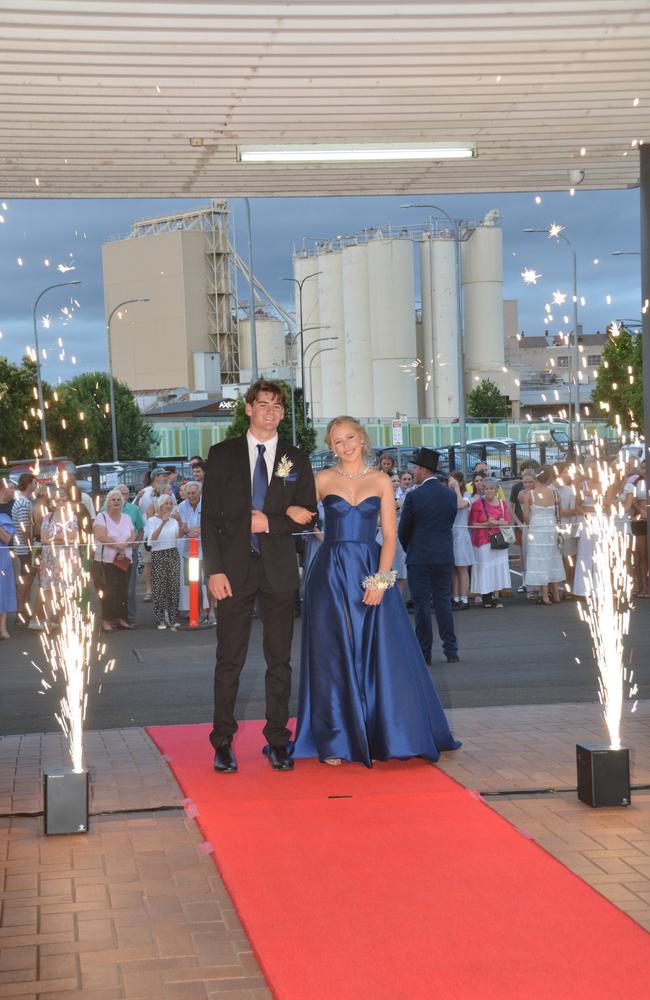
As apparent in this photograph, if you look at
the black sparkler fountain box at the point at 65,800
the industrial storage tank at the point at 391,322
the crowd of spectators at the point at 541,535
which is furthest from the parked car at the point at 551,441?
the black sparkler fountain box at the point at 65,800

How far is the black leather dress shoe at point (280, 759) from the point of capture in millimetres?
7070

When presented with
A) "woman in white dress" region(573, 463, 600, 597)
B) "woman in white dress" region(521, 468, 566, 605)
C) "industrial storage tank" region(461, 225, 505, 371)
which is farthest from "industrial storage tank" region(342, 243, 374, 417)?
"woman in white dress" region(521, 468, 566, 605)

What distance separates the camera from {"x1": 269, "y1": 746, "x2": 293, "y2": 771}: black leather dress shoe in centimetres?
707

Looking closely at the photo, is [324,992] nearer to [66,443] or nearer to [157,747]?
[157,747]

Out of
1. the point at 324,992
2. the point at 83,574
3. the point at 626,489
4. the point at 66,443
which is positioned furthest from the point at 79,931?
the point at 66,443

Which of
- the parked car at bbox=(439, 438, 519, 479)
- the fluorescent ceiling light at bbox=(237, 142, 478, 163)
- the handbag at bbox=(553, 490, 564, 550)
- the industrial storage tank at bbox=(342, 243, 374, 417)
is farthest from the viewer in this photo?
the industrial storage tank at bbox=(342, 243, 374, 417)

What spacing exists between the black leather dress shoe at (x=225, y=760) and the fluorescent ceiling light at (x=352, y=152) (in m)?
5.35

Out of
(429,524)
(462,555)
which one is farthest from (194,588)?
(429,524)

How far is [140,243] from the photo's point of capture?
4092 inches

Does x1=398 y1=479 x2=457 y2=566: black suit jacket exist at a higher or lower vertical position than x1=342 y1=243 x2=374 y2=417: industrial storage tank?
lower

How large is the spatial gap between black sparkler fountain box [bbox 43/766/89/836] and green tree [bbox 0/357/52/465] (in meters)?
44.0

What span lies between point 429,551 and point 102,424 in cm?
7098

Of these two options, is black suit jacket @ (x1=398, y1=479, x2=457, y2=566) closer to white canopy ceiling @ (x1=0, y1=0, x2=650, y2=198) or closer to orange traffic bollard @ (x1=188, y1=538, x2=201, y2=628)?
white canopy ceiling @ (x1=0, y1=0, x2=650, y2=198)

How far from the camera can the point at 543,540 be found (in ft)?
55.2
